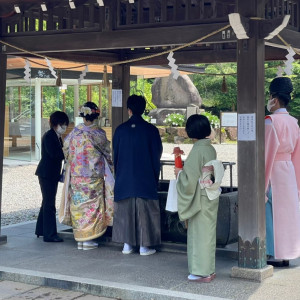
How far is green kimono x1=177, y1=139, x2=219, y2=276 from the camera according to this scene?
641 cm

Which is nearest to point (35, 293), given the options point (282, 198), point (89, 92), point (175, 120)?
point (282, 198)

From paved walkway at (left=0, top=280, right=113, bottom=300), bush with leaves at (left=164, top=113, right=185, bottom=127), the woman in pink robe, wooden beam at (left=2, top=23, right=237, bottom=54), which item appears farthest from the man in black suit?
bush with leaves at (left=164, top=113, right=185, bottom=127)

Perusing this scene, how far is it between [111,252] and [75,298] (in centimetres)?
165

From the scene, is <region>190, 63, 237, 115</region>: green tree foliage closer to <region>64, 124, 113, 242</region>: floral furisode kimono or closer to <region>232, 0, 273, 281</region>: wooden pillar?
<region>64, 124, 113, 242</region>: floral furisode kimono

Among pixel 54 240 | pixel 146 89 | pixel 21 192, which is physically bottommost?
pixel 54 240

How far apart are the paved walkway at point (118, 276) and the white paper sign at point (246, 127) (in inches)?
54.0

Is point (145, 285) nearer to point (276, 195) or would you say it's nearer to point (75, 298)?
point (75, 298)

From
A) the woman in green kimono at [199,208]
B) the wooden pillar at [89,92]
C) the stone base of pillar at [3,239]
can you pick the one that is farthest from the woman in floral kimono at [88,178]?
the wooden pillar at [89,92]

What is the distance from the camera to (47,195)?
853 cm

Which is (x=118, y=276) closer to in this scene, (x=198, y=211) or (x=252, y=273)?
(x=198, y=211)

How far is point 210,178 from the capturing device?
21.1 feet

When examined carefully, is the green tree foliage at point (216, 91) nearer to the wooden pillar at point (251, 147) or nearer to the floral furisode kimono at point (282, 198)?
the floral furisode kimono at point (282, 198)

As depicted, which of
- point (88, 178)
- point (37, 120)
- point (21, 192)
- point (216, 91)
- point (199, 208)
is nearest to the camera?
point (199, 208)

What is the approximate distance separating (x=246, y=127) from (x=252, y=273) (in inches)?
54.8
